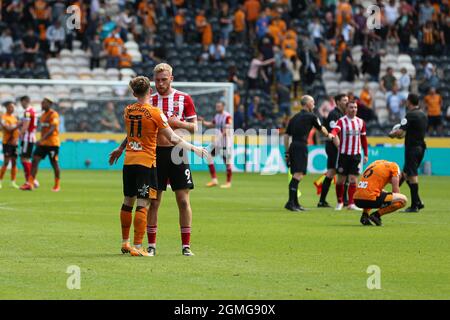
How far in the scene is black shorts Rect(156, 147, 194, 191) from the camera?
13281 mm

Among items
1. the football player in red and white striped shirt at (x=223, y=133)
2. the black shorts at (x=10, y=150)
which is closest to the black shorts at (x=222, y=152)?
the football player in red and white striped shirt at (x=223, y=133)

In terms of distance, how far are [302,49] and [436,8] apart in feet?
19.2

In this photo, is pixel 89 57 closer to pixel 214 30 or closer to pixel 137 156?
pixel 214 30

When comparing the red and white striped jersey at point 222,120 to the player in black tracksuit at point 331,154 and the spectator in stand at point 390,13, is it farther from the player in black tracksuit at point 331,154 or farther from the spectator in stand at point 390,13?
the spectator in stand at point 390,13

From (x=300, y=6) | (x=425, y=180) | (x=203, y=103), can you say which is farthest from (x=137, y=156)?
(x=300, y=6)

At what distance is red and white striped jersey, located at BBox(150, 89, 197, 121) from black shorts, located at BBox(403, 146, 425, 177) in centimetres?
871

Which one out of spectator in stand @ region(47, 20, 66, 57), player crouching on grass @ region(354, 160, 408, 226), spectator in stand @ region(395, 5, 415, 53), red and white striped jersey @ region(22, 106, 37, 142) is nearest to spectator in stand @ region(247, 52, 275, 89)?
spectator in stand @ region(395, 5, 415, 53)

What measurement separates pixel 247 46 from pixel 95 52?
5.77 metres

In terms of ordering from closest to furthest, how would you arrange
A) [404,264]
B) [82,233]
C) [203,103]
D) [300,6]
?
[404,264], [82,233], [203,103], [300,6]

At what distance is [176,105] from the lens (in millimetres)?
13625

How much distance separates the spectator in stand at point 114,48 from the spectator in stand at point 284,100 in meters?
6.06

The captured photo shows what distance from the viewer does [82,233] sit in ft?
52.7

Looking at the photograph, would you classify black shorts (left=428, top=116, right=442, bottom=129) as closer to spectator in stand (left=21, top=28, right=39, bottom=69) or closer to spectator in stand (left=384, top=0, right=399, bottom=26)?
spectator in stand (left=384, top=0, right=399, bottom=26)

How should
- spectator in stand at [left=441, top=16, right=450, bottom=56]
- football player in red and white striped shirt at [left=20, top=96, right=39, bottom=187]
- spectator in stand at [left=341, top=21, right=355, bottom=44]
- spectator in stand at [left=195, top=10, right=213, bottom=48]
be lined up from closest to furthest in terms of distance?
1. football player in red and white striped shirt at [left=20, top=96, right=39, bottom=187]
2. spectator in stand at [left=341, top=21, right=355, bottom=44]
3. spectator in stand at [left=195, top=10, right=213, bottom=48]
4. spectator in stand at [left=441, top=16, right=450, bottom=56]
